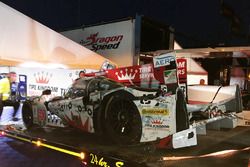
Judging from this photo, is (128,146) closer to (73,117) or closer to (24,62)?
(73,117)

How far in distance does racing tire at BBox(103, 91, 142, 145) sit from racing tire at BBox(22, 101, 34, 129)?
187 cm

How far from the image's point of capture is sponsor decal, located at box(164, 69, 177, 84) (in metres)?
3.53

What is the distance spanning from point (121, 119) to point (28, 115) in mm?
2074

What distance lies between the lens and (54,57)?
8.73m

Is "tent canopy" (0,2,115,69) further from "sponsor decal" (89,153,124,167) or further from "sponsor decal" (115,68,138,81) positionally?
"sponsor decal" (89,153,124,167)

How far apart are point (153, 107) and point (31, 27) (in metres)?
5.57

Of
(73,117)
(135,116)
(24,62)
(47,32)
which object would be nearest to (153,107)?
(135,116)

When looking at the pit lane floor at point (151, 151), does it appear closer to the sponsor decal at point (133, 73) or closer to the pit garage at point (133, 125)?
the pit garage at point (133, 125)

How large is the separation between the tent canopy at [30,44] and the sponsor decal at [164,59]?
4800 mm

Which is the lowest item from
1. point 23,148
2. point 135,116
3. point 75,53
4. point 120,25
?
point 23,148

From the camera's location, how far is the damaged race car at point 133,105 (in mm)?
3574

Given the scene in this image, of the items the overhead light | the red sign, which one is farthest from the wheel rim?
the overhead light

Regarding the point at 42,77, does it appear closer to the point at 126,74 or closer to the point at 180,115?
the point at 126,74

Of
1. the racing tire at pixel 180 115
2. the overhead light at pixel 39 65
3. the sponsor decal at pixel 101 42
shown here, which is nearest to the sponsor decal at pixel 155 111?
the racing tire at pixel 180 115
